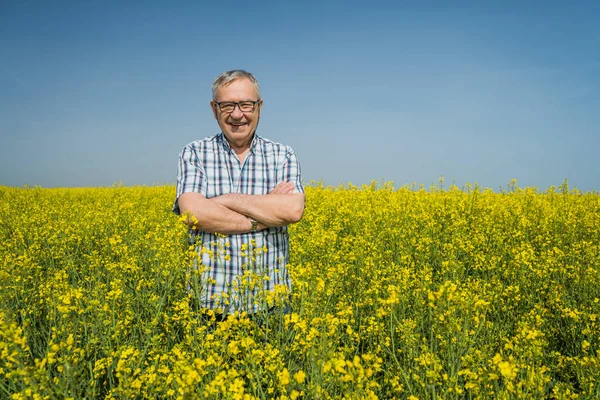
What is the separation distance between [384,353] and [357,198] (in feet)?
23.7

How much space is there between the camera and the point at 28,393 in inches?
60.0

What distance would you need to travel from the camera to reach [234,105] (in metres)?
2.73

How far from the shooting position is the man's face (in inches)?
107

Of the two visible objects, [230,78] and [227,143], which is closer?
[230,78]

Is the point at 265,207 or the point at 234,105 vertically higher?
the point at 234,105

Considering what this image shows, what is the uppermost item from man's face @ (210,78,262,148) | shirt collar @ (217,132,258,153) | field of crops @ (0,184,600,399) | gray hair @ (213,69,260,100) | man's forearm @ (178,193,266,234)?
gray hair @ (213,69,260,100)

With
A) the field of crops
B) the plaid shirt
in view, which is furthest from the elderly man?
the field of crops

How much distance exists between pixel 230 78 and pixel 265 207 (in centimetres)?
91

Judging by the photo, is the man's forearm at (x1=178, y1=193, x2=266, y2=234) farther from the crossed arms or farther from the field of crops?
the field of crops

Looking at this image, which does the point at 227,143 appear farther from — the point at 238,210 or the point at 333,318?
the point at 333,318

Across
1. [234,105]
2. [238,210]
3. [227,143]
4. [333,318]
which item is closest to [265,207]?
[238,210]

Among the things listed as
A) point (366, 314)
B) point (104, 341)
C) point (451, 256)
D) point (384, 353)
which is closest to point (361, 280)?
point (366, 314)

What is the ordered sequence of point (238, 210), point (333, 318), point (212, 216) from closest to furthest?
point (333, 318) < point (212, 216) < point (238, 210)

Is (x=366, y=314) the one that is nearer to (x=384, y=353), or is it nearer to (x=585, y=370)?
(x=384, y=353)
